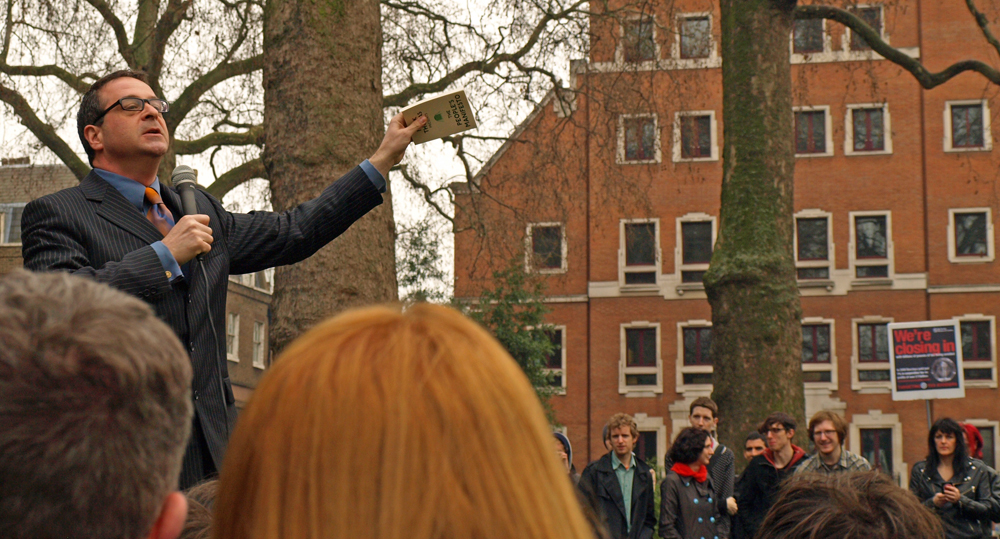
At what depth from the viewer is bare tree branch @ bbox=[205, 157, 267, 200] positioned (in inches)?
721

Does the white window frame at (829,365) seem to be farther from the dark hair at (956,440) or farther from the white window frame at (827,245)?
the dark hair at (956,440)

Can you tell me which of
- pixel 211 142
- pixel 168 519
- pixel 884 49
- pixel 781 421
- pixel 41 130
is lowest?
pixel 781 421

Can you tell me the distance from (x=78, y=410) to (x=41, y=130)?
1569cm

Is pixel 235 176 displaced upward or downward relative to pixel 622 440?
upward

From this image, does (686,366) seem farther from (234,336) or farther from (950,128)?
(234,336)

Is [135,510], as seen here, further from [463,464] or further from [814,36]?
[814,36]

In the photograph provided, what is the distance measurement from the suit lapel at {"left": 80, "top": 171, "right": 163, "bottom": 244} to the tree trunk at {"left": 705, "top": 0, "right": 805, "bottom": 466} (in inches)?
367

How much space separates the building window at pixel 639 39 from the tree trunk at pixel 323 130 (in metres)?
9.45

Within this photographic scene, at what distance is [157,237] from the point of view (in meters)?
3.41

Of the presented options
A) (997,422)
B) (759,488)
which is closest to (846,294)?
(997,422)

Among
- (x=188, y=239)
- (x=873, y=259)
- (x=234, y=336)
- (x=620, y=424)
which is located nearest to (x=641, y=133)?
(x=620, y=424)

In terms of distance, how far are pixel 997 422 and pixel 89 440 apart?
3935cm

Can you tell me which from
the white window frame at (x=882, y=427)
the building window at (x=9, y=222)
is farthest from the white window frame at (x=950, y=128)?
the building window at (x=9, y=222)

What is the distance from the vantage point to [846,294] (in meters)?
38.1
